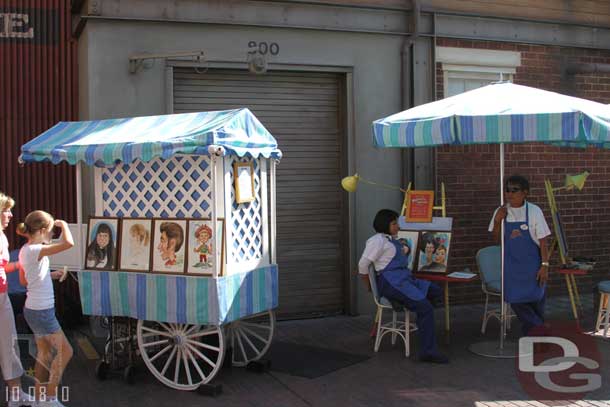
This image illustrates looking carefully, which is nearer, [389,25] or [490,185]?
[389,25]

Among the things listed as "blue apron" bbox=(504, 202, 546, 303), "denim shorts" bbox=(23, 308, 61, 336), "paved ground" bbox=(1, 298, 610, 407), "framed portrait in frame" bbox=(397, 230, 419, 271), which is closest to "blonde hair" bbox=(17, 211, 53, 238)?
"denim shorts" bbox=(23, 308, 61, 336)

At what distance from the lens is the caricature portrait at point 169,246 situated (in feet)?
19.0

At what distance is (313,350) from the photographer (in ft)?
23.6

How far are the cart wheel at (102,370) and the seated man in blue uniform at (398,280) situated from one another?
2466mm

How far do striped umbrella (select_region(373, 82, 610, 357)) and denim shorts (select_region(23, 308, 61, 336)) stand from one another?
128 inches

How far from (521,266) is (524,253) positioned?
13 centimetres

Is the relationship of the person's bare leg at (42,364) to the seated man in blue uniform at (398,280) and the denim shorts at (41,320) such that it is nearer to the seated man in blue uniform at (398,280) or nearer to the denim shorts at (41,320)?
the denim shorts at (41,320)

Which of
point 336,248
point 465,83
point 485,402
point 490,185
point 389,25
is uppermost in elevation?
point 389,25

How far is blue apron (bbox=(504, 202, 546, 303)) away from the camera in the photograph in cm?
680

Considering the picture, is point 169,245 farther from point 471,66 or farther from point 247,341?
point 471,66

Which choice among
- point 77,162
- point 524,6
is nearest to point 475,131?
point 77,162

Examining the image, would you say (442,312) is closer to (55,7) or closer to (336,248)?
(336,248)

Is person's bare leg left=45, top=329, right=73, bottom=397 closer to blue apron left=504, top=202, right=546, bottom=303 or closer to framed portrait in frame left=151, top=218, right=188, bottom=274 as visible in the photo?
framed portrait in frame left=151, top=218, right=188, bottom=274

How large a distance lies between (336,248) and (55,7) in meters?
4.40
